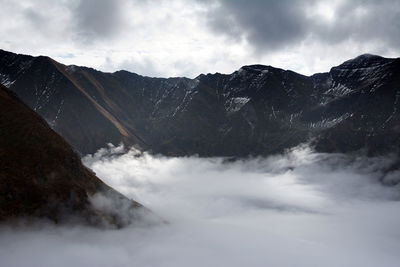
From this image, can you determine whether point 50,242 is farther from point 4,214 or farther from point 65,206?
point 4,214

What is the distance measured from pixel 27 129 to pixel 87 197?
57.0 m

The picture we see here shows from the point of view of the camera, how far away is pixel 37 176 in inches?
6850

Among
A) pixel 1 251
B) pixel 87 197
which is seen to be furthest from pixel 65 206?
pixel 1 251

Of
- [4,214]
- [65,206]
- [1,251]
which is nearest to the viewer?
[4,214]

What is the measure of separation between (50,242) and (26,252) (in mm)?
13612

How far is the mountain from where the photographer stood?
16338cm

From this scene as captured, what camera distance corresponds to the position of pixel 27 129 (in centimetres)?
18962

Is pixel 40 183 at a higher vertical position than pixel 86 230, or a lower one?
higher

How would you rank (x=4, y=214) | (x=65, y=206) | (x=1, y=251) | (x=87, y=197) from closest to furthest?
(x=4, y=214) → (x=1, y=251) → (x=65, y=206) → (x=87, y=197)

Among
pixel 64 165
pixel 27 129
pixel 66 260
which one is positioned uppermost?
pixel 27 129

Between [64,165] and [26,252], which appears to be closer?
[26,252]

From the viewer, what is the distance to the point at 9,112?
628 ft

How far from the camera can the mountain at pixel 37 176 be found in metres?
163

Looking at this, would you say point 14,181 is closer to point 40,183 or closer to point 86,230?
point 40,183
